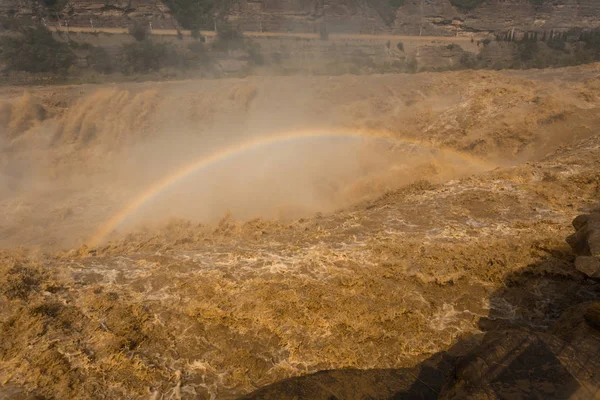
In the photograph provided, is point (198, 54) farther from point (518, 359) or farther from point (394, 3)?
point (518, 359)

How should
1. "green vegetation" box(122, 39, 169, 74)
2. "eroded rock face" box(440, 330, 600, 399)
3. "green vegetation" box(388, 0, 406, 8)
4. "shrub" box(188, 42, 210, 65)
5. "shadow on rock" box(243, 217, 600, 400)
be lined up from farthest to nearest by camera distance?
"green vegetation" box(388, 0, 406, 8), "shrub" box(188, 42, 210, 65), "green vegetation" box(122, 39, 169, 74), "shadow on rock" box(243, 217, 600, 400), "eroded rock face" box(440, 330, 600, 399)

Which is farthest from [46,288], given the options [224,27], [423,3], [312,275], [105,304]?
[423,3]

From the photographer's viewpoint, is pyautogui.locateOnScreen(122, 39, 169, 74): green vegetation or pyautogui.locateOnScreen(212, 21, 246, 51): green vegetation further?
pyautogui.locateOnScreen(212, 21, 246, 51): green vegetation

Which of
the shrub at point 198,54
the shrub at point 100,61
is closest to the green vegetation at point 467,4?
→ the shrub at point 198,54

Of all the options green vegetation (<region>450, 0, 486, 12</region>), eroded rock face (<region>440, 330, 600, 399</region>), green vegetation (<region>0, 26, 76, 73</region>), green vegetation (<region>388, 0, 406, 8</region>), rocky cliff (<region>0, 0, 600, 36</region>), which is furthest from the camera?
green vegetation (<region>388, 0, 406, 8</region>)

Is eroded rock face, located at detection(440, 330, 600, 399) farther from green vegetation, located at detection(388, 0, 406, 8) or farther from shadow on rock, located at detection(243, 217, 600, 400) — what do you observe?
green vegetation, located at detection(388, 0, 406, 8)

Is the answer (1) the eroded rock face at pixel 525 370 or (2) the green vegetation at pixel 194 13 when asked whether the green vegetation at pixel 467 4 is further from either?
(1) the eroded rock face at pixel 525 370

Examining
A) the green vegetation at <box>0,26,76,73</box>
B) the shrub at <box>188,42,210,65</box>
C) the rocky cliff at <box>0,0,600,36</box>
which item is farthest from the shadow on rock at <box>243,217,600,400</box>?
the rocky cliff at <box>0,0,600,36</box>
